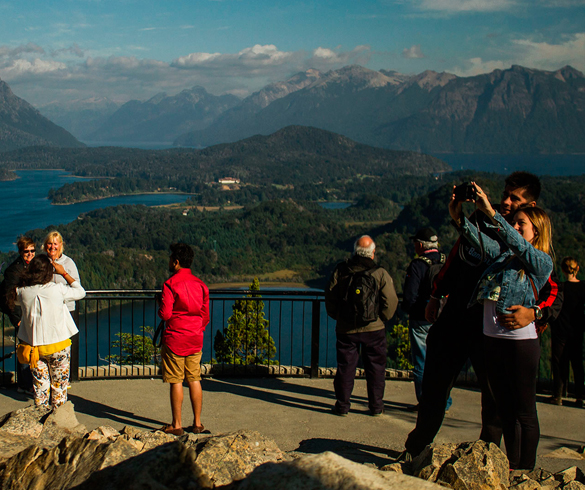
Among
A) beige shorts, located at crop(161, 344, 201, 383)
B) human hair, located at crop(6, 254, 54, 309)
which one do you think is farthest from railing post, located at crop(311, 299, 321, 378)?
human hair, located at crop(6, 254, 54, 309)

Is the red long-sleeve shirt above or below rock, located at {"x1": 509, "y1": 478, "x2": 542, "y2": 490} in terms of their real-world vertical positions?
above

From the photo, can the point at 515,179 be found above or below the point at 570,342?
above

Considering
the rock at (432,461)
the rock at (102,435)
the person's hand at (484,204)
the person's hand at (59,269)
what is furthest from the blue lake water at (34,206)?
the person's hand at (484,204)

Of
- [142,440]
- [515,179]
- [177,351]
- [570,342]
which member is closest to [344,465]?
[142,440]

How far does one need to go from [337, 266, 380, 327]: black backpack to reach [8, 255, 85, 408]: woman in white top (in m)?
2.43

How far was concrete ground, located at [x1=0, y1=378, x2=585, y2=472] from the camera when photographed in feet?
16.4

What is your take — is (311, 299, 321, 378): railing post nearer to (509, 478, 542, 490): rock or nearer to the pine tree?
(509, 478, 542, 490): rock

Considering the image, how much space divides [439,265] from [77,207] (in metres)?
160

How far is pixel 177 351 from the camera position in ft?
15.9


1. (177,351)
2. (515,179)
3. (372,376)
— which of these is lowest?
(372,376)

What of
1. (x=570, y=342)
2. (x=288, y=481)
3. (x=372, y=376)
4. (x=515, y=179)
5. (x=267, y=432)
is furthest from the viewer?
(x=570, y=342)

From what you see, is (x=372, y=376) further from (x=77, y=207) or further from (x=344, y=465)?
(x=77, y=207)

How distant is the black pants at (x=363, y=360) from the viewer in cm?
543

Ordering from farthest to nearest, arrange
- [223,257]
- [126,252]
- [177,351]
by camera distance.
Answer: [223,257] < [126,252] < [177,351]
